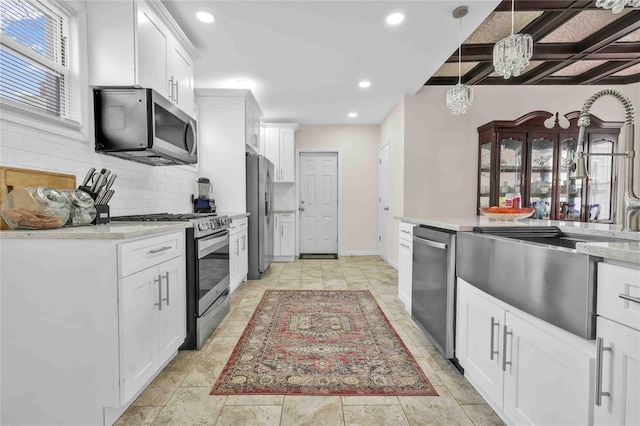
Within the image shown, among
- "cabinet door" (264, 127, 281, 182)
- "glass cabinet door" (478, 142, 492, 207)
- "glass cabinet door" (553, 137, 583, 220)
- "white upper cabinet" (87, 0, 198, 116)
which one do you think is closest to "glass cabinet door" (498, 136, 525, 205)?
"glass cabinet door" (478, 142, 492, 207)

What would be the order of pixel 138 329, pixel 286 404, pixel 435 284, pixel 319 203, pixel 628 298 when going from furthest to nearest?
pixel 319 203 < pixel 435 284 < pixel 286 404 < pixel 138 329 < pixel 628 298

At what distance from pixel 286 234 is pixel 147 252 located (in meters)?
3.80

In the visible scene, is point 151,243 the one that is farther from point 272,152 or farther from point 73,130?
point 272,152

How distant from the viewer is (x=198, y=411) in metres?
1.57

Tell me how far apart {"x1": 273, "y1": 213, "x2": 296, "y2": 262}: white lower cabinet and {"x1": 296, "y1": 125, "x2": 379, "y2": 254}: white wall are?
44.0 inches

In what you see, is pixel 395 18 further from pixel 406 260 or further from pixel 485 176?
pixel 485 176

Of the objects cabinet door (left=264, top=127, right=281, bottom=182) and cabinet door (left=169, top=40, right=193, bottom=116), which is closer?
cabinet door (left=169, top=40, right=193, bottom=116)

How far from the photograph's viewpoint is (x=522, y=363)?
126cm

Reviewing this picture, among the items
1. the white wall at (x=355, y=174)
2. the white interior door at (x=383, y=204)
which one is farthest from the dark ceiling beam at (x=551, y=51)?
the white wall at (x=355, y=174)

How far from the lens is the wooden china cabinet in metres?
4.00

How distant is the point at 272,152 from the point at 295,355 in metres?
4.13

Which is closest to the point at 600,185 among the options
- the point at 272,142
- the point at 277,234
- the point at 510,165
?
the point at 510,165

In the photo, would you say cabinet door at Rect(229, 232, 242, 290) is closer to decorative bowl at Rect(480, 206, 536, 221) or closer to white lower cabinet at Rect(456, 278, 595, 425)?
white lower cabinet at Rect(456, 278, 595, 425)

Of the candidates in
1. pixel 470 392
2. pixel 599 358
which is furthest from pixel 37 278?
pixel 470 392
